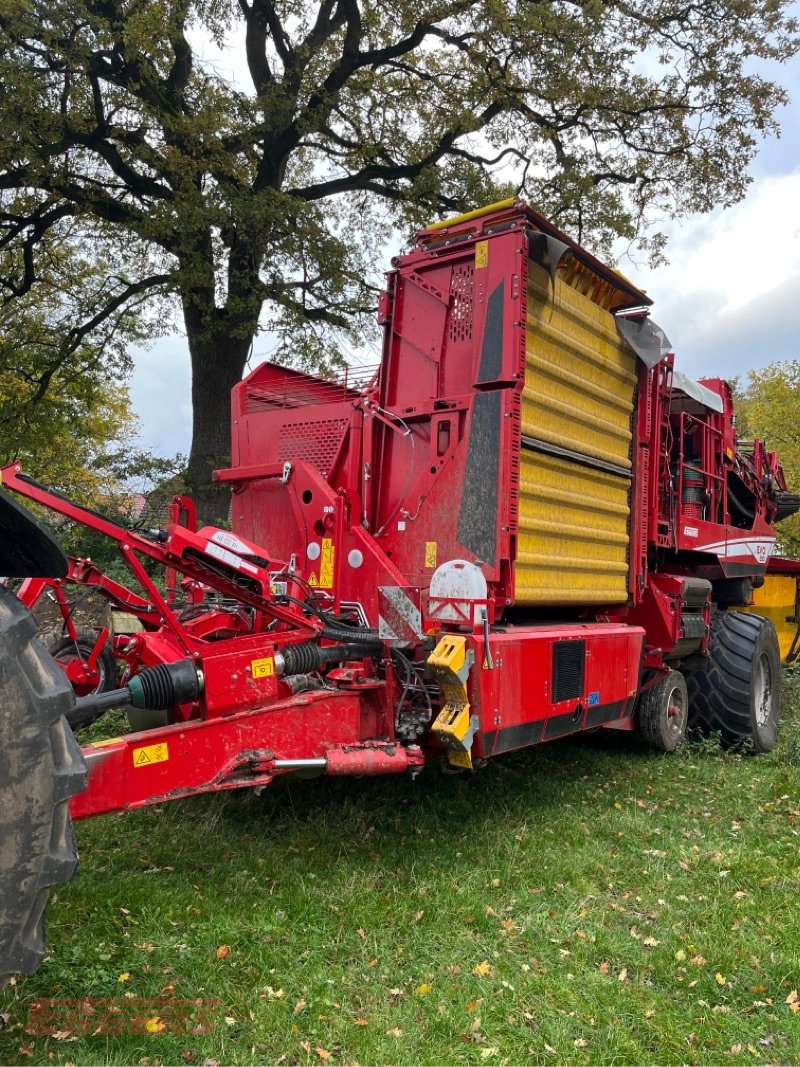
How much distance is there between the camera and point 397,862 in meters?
4.09

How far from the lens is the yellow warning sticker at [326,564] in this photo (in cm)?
476

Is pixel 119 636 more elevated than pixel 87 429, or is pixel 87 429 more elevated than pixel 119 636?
pixel 87 429

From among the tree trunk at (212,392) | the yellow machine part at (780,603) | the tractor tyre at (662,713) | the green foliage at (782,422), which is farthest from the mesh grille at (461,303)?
the green foliage at (782,422)

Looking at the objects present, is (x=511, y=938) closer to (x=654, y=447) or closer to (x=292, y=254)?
(x=654, y=447)

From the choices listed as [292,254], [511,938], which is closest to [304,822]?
[511,938]

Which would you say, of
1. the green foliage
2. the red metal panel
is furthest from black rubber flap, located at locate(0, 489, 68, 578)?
the green foliage

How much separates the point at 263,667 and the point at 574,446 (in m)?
2.41

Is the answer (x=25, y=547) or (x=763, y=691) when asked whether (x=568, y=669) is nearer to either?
(x=25, y=547)

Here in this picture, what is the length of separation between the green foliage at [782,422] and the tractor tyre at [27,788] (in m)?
23.7

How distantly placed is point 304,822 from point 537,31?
34.2ft

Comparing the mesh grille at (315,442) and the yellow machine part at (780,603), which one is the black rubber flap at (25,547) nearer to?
the mesh grille at (315,442)

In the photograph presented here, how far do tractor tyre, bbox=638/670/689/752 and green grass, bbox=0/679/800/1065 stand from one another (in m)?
0.94

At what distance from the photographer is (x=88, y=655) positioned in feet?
14.8

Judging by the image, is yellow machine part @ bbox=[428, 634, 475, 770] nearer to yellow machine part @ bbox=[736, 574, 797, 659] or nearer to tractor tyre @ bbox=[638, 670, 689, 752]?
tractor tyre @ bbox=[638, 670, 689, 752]
